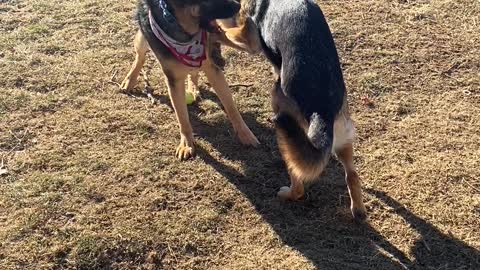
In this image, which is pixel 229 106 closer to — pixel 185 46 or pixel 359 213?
pixel 185 46

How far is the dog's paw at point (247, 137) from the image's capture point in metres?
4.88

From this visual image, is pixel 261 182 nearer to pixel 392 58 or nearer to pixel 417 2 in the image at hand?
pixel 392 58

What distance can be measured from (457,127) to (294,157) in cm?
210

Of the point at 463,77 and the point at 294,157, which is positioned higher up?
the point at 294,157

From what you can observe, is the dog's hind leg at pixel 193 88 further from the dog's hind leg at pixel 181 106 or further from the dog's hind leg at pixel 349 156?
the dog's hind leg at pixel 349 156

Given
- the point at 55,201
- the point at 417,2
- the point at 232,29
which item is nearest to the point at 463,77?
the point at 417,2

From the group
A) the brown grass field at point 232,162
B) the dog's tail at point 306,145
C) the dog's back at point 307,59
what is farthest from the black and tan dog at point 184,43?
the dog's tail at point 306,145

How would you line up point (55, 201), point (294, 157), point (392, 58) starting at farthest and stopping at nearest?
point (392, 58) → point (55, 201) → point (294, 157)

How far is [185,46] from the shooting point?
4.37 metres

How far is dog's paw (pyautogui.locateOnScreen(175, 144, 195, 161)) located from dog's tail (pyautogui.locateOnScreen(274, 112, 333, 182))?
56.5 inches

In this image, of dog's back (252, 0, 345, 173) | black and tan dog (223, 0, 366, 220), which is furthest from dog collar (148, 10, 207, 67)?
dog's back (252, 0, 345, 173)

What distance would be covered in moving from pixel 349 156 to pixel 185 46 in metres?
1.44

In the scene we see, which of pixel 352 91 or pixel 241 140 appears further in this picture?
pixel 352 91

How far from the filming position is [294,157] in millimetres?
3367
